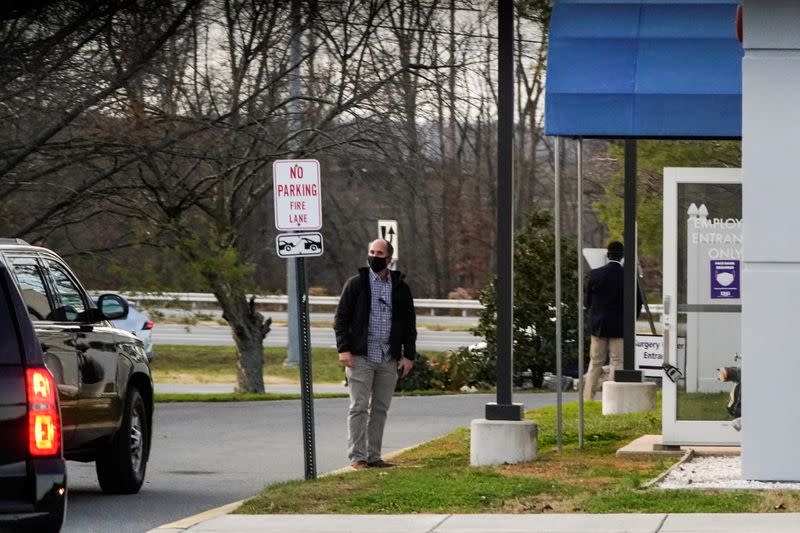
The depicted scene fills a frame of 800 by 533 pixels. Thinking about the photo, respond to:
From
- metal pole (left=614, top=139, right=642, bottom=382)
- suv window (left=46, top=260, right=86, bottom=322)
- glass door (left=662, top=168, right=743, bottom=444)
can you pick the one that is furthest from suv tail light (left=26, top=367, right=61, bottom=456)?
metal pole (left=614, top=139, right=642, bottom=382)

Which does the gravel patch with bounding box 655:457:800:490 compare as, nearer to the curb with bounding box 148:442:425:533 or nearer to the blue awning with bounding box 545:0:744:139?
the blue awning with bounding box 545:0:744:139

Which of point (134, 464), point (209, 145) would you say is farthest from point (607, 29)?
point (209, 145)

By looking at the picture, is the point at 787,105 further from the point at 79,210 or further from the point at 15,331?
the point at 79,210

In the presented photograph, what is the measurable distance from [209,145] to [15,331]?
16.5 metres

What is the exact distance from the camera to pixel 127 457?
12695 mm

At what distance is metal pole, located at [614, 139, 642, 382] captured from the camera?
1808cm

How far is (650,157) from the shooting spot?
1135 inches

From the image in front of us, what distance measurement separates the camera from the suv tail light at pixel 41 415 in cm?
700

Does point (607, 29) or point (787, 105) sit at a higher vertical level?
point (607, 29)

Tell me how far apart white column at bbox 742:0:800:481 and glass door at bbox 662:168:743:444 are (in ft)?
8.89

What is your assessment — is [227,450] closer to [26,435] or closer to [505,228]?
[505,228]

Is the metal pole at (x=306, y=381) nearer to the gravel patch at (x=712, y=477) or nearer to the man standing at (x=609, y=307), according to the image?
the gravel patch at (x=712, y=477)

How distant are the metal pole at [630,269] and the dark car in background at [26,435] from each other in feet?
36.9

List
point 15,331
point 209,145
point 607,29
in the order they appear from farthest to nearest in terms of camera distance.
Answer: point 209,145
point 607,29
point 15,331
